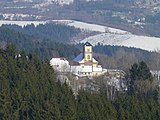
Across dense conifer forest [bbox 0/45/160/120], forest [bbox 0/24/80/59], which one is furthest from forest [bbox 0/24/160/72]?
dense conifer forest [bbox 0/45/160/120]

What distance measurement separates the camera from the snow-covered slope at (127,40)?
61.8 meters

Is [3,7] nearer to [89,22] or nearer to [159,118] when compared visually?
[89,22]

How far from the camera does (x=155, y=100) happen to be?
84.6 ft

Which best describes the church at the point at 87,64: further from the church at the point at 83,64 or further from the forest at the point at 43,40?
the forest at the point at 43,40

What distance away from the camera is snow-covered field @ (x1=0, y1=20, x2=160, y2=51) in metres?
62.4

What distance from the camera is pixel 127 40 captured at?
216 ft

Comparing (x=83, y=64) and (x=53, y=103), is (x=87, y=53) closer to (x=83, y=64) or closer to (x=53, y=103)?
(x=83, y=64)

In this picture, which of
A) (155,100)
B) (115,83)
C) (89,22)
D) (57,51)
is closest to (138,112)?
(155,100)

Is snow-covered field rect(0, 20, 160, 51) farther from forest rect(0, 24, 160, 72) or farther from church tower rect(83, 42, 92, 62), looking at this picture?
church tower rect(83, 42, 92, 62)

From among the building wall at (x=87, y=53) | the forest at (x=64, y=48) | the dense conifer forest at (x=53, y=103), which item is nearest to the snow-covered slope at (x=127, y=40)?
the forest at (x=64, y=48)

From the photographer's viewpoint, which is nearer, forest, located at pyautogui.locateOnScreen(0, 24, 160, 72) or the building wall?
the building wall

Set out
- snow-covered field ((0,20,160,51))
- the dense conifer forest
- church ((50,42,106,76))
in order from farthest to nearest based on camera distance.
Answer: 1. snow-covered field ((0,20,160,51))
2. church ((50,42,106,76))
3. the dense conifer forest

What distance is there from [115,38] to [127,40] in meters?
2.32

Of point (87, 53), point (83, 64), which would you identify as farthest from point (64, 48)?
point (83, 64)
